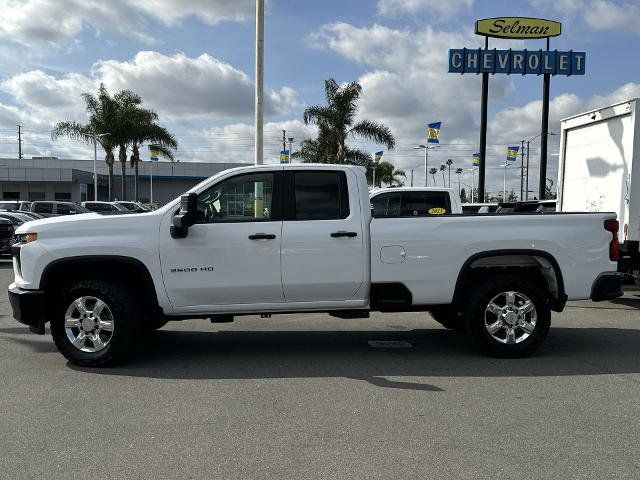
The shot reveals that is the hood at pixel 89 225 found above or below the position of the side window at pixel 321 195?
below

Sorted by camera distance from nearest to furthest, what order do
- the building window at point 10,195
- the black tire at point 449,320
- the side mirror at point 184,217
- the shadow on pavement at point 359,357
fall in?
1. the side mirror at point 184,217
2. the shadow on pavement at point 359,357
3. the black tire at point 449,320
4. the building window at point 10,195

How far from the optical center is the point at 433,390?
5.28 meters

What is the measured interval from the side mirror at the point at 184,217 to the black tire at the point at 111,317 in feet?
2.75

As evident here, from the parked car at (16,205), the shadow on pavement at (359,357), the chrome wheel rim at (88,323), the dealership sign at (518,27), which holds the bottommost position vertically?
the shadow on pavement at (359,357)

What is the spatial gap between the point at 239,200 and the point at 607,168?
6.77 meters

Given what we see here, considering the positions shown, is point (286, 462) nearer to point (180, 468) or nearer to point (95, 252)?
point (180, 468)

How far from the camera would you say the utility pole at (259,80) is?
56.9ft

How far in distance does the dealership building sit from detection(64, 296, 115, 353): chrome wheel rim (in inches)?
1750

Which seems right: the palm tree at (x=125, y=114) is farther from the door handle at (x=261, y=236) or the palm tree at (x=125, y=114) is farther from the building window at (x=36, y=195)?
the door handle at (x=261, y=236)

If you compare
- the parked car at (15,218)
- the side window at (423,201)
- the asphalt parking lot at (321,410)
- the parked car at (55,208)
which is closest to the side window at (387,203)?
the side window at (423,201)

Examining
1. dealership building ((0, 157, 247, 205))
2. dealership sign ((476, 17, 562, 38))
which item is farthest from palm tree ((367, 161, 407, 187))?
dealership sign ((476, 17, 562, 38))

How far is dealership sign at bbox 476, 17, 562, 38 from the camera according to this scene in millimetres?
22000

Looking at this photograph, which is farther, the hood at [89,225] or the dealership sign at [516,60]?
the dealership sign at [516,60]

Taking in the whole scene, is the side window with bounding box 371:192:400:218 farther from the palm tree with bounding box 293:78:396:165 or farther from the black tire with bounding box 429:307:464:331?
the palm tree with bounding box 293:78:396:165
